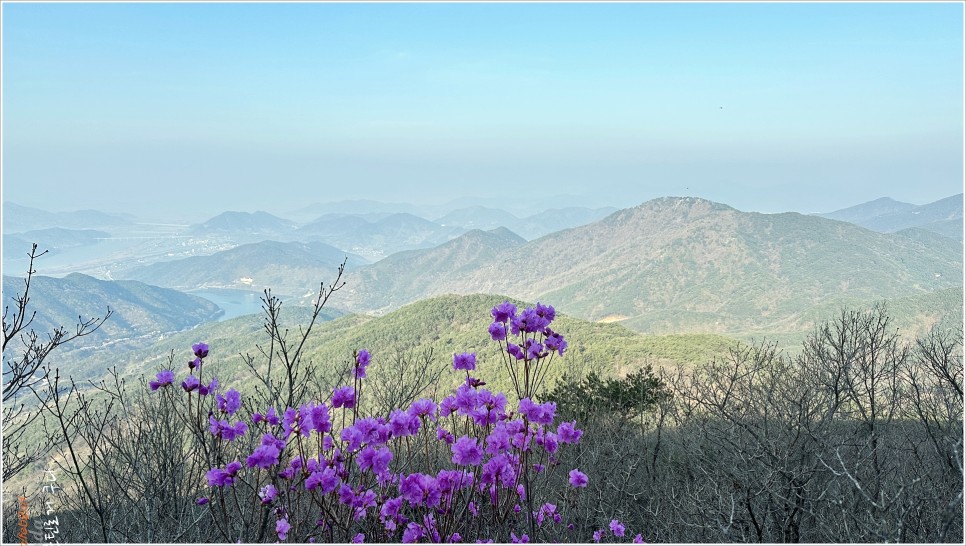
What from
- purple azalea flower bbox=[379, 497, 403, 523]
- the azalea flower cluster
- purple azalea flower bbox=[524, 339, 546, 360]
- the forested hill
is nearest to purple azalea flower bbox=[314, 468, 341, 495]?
the azalea flower cluster

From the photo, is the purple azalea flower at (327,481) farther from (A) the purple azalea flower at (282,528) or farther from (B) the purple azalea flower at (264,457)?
(A) the purple azalea flower at (282,528)

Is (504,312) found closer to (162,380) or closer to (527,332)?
(527,332)

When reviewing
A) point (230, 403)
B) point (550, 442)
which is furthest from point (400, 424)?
point (230, 403)

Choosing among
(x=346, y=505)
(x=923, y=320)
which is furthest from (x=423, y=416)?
(x=923, y=320)

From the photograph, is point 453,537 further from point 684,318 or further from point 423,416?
point 684,318

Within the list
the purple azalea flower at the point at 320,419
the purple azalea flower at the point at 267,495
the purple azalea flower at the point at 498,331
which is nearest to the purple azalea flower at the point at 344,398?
the purple azalea flower at the point at 320,419

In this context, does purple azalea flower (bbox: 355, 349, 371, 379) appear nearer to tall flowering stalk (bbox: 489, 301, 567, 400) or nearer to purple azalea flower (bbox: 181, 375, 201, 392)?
tall flowering stalk (bbox: 489, 301, 567, 400)
